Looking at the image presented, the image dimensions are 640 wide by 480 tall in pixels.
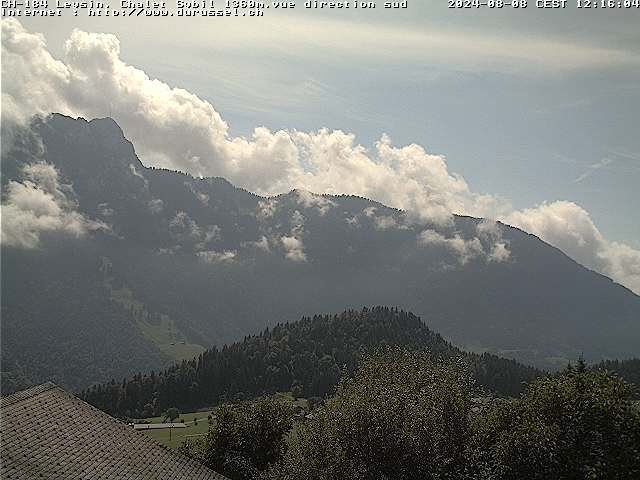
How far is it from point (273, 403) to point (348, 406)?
23377mm

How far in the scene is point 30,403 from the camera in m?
25.1

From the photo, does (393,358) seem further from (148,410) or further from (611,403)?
(148,410)

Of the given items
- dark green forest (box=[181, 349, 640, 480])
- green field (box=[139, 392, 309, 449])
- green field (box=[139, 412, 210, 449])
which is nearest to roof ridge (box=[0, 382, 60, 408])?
dark green forest (box=[181, 349, 640, 480])

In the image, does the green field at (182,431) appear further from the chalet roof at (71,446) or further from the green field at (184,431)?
the chalet roof at (71,446)

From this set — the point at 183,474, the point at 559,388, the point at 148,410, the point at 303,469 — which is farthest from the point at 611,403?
the point at 148,410

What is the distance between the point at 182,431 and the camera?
142500 mm

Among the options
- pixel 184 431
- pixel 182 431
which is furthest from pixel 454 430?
pixel 182 431

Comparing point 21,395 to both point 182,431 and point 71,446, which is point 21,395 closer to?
point 71,446

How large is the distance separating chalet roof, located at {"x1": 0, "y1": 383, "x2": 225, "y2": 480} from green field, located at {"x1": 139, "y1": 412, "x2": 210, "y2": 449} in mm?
95121

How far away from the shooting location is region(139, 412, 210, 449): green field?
417 feet

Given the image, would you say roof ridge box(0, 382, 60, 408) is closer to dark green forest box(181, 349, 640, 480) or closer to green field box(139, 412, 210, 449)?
dark green forest box(181, 349, 640, 480)

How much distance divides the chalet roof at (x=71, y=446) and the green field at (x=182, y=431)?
95.1 m

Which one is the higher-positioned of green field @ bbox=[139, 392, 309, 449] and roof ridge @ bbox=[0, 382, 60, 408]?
roof ridge @ bbox=[0, 382, 60, 408]

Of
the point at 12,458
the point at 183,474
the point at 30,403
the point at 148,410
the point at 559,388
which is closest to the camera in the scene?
the point at 12,458
